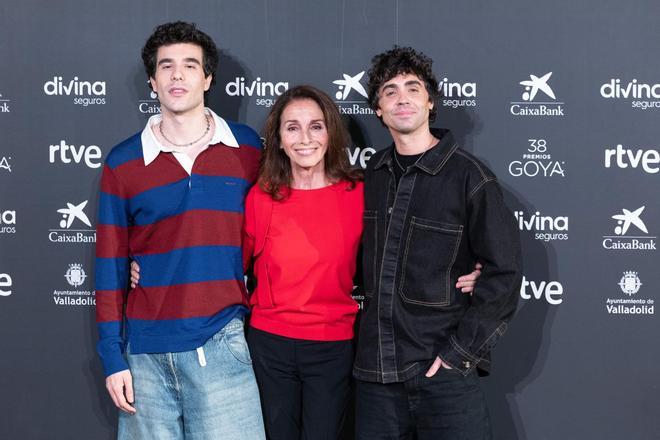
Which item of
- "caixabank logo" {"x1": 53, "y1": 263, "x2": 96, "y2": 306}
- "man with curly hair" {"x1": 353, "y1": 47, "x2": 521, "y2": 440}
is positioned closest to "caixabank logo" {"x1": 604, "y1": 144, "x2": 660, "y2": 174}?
"man with curly hair" {"x1": 353, "y1": 47, "x2": 521, "y2": 440}

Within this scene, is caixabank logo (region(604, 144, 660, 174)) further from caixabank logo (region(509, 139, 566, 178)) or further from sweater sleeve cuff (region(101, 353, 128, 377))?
sweater sleeve cuff (region(101, 353, 128, 377))

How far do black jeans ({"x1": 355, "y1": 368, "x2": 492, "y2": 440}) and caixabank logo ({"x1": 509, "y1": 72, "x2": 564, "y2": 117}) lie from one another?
1241 mm

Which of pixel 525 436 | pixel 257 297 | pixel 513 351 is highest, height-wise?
pixel 257 297

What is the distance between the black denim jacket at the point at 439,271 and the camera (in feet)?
7.17

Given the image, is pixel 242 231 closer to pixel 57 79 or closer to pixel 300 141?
pixel 300 141

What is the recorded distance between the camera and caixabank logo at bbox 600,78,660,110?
2.85m

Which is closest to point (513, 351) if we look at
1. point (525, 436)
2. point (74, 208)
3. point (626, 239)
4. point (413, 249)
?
point (525, 436)

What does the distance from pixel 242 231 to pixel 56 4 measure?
1.44 meters

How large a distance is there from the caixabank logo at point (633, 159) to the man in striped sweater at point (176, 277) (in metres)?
1.59

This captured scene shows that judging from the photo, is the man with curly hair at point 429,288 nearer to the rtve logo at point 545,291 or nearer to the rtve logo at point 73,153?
the rtve logo at point 545,291

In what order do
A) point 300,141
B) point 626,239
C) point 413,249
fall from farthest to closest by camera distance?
point 626,239
point 300,141
point 413,249

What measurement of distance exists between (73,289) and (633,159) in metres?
2.54

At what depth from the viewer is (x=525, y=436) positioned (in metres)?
2.95

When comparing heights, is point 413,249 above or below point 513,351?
above
